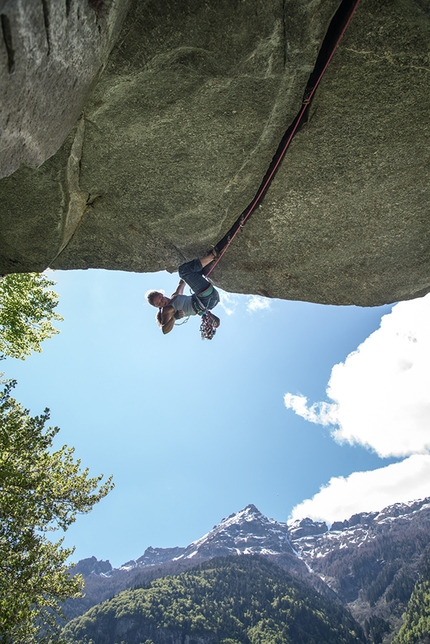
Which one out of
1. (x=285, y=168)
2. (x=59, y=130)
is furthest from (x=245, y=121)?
(x=59, y=130)

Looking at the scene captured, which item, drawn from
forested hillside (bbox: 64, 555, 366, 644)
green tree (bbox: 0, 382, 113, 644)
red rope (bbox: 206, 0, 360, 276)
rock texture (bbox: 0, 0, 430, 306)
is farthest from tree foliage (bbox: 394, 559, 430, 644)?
red rope (bbox: 206, 0, 360, 276)

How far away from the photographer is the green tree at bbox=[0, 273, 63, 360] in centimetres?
1345

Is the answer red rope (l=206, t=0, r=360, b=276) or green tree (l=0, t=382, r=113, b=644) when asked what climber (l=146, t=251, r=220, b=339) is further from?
green tree (l=0, t=382, r=113, b=644)

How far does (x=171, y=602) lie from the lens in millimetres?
107875

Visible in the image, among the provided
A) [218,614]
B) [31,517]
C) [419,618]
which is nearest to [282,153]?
[31,517]

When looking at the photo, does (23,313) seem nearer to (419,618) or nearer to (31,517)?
(31,517)

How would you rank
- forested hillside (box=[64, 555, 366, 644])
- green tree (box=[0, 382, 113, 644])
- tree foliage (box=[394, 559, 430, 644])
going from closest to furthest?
green tree (box=[0, 382, 113, 644]) < tree foliage (box=[394, 559, 430, 644]) < forested hillside (box=[64, 555, 366, 644])

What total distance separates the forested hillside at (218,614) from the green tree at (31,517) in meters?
113

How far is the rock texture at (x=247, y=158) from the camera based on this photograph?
3256mm

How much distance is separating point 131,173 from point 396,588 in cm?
18532

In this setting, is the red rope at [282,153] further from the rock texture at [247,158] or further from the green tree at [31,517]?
the green tree at [31,517]

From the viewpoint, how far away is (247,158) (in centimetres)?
448

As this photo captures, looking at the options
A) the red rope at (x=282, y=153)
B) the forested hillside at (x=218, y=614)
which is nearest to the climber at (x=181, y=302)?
the red rope at (x=282, y=153)

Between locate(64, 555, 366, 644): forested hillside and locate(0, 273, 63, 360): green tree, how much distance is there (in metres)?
114
